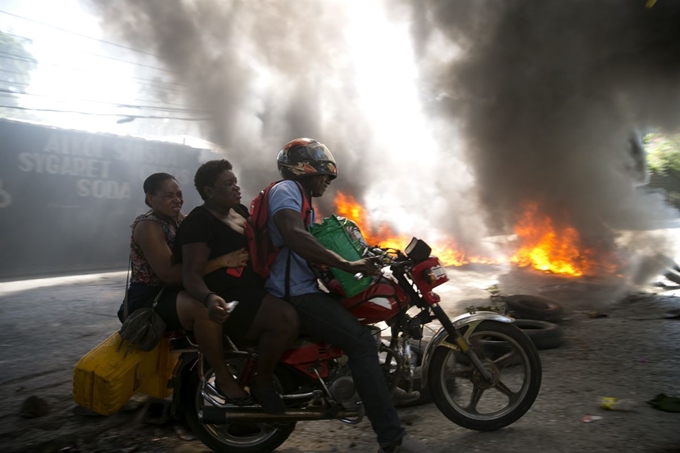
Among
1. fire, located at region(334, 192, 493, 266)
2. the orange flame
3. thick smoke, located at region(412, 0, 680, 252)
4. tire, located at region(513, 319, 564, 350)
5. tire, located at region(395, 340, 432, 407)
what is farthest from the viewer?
fire, located at region(334, 192, 493, 266)

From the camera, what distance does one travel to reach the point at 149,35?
1481 cm

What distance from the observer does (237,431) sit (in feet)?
10.4

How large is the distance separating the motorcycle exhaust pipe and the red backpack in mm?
809

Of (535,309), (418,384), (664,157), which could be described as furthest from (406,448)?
(664,157)

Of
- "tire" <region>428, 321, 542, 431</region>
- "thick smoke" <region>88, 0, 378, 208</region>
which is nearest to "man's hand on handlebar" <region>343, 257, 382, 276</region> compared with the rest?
"tire" <region>428, 321, 542, 431</region>

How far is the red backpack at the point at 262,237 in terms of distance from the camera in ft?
9.45

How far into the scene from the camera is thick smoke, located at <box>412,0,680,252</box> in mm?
10500

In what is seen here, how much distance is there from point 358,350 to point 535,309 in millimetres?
3616

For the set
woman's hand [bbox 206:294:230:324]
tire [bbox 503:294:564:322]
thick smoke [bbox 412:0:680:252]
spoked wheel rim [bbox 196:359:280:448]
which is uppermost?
thick smoke [bbox 412:0:680:252]

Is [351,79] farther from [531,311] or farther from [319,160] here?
[319,160]

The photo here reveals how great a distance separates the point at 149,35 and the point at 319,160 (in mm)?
14063

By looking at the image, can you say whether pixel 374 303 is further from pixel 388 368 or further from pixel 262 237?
pixel 262 237

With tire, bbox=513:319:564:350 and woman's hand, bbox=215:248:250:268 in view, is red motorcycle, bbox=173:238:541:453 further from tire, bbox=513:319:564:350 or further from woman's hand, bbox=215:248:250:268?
tire, bbox=513:319:564:350

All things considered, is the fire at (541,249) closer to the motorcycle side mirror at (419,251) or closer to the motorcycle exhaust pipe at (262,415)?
the motorcycle side mirror at (419,251)
